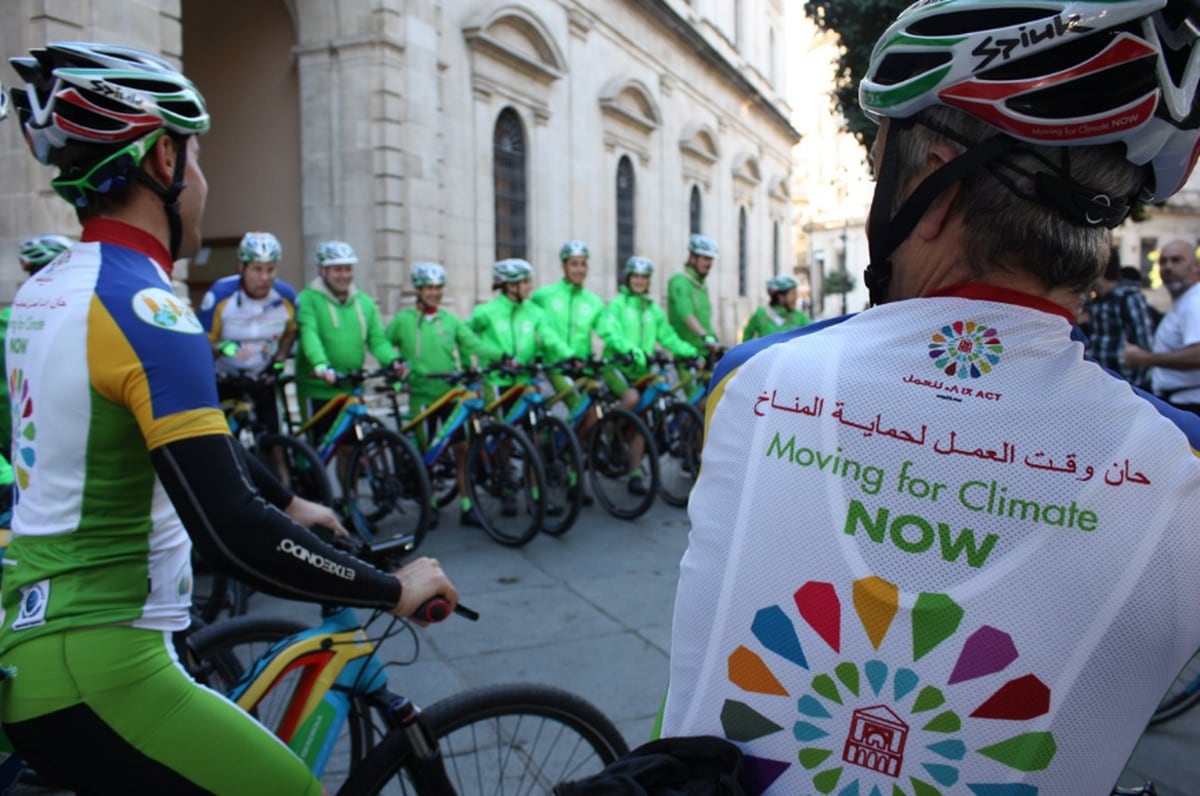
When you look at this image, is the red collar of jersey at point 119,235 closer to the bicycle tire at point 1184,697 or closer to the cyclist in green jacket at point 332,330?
the bicycle tire at point 1184,697

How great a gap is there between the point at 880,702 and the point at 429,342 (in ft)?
23.7

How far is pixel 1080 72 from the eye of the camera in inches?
38.8

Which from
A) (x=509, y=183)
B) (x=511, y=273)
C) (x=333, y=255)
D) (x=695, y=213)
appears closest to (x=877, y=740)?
(x=333, y=255)

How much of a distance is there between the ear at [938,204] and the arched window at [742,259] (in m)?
30.5

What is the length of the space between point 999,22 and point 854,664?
2.36 feet

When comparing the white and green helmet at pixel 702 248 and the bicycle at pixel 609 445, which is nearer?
the bicycle at pixel 609 445

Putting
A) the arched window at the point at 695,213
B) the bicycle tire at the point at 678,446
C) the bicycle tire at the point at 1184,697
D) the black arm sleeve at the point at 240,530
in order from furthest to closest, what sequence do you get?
the arched window at the point at 695,213 → the bicycle tire at the point at 678,446 → the bicycle tire at the point at 1184,697 → the black arm sleeve at the point at 240,530

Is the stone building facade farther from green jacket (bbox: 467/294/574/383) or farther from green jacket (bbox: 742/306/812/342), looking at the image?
green jacket (bbox: 742/306/812/342)

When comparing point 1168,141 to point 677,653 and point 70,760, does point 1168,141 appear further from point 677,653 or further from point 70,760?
point 70,760

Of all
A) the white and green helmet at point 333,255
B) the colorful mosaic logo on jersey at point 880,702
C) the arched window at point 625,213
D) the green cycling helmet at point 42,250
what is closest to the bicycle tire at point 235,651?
the colorful mosaic logo on jersey at point 880,702

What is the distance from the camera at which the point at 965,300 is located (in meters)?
1.02

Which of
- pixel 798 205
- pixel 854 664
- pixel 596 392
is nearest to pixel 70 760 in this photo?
pixel 854 664

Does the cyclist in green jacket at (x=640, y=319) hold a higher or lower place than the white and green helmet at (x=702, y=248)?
lower

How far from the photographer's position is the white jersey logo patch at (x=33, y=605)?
1614 millimetres
